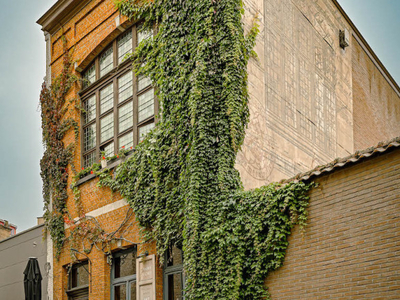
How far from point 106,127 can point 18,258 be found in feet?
18.2

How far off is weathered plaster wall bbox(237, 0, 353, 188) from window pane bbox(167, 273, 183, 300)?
2628 millimetres

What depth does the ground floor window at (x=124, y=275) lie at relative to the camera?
14625 mm

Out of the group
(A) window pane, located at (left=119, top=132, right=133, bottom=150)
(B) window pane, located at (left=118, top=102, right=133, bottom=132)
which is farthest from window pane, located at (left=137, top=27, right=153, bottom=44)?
(A) window pane, located at (left=119, top=132, right=133, bottom=150)

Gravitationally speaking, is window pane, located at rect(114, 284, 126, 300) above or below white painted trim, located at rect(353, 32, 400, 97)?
below

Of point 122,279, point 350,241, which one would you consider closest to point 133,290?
point 122,279

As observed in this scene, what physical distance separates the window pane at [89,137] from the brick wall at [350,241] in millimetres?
8371

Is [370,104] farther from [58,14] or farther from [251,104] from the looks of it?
[58,14]

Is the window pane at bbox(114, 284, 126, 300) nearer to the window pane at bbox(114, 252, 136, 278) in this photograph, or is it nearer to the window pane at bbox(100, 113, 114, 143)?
the window pane at bbox(114, 252, 136, 278)

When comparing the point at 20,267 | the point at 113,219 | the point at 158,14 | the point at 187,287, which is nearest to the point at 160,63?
the point at 158,14

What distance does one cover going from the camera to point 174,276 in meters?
13.5

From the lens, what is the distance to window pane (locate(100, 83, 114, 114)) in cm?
1697

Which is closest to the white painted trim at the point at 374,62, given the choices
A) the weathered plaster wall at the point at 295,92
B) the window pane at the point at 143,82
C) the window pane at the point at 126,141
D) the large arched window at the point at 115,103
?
the weathered plaster wall at the point at 295,92

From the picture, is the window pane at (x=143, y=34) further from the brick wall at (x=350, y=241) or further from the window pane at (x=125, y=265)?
the brick wall at (x=350, y=241)

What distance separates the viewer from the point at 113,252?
15281 millimetres
